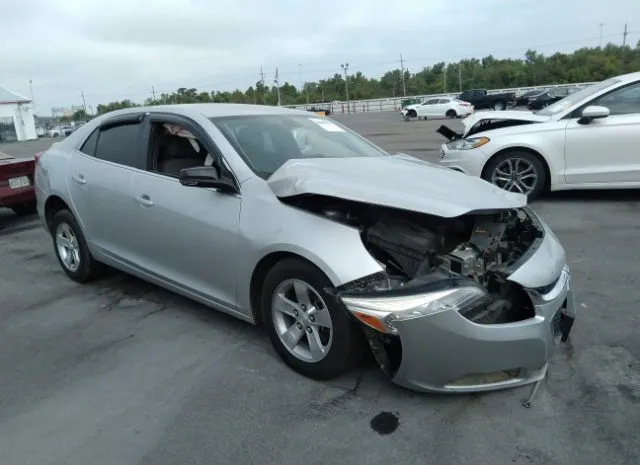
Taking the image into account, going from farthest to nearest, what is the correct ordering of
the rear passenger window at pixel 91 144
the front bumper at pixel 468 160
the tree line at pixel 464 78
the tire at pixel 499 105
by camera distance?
the tree line at pixel 464 78, the tire at pixel 499 105, the front bumper at pixel 468 160, the rear passenger window at pixel 91 144

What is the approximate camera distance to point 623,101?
6.91m

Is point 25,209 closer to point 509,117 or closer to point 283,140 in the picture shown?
point 283,140

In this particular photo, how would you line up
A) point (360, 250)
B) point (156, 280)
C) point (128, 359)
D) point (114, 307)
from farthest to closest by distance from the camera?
point (114, 307), point (156, 280), point (128, 359), point (360, 250)

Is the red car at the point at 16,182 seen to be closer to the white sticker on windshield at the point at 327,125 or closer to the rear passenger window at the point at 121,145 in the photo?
the rear passenger window at the point at 121,145

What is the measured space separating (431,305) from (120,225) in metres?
2.70

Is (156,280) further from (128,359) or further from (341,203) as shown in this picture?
(341,203)

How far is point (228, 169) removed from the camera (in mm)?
3549

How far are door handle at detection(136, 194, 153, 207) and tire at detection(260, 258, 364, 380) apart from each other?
125 cm

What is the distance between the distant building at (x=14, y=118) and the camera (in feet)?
172

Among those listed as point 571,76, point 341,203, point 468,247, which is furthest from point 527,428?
point 571,76

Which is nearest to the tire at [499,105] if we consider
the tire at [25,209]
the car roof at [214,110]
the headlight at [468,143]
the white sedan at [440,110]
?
the white sedan at [440,110]

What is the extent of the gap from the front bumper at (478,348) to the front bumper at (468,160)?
458cm

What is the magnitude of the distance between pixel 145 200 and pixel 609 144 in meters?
5.66

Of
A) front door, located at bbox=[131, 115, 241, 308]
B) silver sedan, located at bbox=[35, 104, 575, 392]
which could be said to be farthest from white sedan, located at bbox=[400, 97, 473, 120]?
front door, located at bbox=[131, 115, 241, 308]
